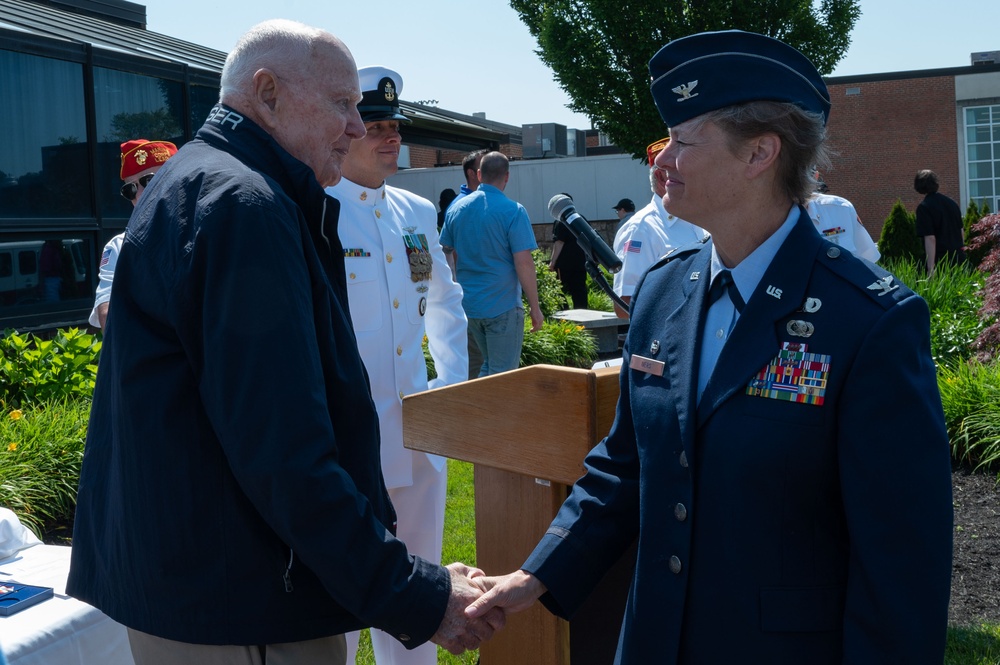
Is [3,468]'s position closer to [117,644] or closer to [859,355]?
[117,644]

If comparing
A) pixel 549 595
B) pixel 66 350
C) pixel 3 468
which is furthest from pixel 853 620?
pixel 66 350

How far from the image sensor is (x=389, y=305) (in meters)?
3.69

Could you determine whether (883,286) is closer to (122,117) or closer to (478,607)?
(478,607)

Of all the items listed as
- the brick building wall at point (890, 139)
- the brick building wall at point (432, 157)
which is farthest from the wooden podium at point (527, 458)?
the brick building wall at point (432, 157)

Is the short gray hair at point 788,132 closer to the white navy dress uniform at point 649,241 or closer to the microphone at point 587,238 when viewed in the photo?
the microphone at point 587,238

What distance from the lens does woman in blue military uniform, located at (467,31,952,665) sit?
1679 mm

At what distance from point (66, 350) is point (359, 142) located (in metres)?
4.32

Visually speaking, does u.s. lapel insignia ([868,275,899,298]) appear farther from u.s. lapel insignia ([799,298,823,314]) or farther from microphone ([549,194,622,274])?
microphone ([549,194,622,274])

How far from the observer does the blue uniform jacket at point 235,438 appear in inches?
70.4

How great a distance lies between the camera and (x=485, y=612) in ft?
7.34

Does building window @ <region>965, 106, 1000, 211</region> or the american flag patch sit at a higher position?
building window @ <region>965, 106, 1000, 211</region>

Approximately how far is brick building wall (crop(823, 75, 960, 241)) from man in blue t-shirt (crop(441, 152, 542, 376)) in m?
25.5

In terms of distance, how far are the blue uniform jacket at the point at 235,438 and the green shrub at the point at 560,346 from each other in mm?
8425

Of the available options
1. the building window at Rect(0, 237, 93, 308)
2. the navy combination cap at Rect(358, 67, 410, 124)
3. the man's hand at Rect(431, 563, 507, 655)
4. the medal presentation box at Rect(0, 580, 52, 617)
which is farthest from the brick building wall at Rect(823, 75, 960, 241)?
the man's hand at Rect(431, 563, 507, 655)
